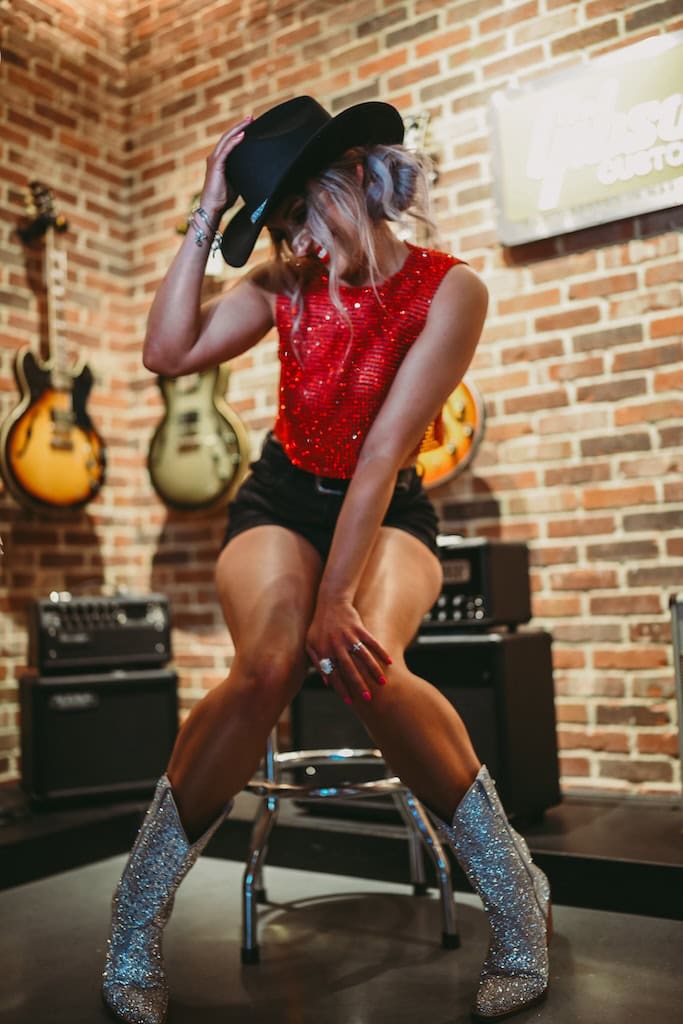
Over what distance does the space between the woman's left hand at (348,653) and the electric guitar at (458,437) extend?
143 cm

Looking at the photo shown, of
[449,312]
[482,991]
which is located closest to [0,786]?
[482,991]

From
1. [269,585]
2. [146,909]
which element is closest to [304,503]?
[269,585]

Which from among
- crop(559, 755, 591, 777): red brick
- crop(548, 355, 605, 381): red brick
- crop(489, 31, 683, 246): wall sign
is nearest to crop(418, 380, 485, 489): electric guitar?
crop(548, 355, 605, 381): red brick

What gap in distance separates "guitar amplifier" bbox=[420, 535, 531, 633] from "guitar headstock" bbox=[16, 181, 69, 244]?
188 cm

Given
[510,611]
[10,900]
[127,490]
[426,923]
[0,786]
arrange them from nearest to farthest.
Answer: [426,923], [10,900], [510,611], [0,786], [127,490]

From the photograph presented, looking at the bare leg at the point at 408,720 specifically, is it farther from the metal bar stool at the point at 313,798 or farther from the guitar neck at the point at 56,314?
the guitar neck at the point at 56,314

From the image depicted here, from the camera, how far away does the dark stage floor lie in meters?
1.48

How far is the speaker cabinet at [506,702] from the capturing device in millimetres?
2217

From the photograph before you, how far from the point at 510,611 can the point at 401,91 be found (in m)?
1.82

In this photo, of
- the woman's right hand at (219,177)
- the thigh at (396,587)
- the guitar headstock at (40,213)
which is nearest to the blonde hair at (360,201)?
the woman's right hand at (219,177)

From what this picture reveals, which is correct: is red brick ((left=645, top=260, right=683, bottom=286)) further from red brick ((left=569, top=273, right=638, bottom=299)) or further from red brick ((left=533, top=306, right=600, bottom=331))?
red brick ((left=533, top=306, right=600, bottom=331))

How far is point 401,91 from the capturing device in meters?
3.09

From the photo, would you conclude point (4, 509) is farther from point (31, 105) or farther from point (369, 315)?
point (369, 315)

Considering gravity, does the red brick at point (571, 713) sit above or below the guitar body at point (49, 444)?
below
